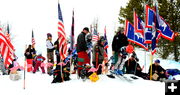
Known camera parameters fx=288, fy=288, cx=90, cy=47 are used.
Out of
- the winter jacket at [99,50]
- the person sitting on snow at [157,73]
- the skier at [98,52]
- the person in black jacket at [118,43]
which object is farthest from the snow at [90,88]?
the person sitting on snow at [157,73]

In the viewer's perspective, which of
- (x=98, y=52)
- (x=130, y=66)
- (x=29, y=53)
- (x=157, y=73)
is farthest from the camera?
(x=29, y=53)

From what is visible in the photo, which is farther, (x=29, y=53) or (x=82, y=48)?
(x=29, y=53)

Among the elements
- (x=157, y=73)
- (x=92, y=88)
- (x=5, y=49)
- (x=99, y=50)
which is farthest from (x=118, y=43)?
(x=5, y=49)

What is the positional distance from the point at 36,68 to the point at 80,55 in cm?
573

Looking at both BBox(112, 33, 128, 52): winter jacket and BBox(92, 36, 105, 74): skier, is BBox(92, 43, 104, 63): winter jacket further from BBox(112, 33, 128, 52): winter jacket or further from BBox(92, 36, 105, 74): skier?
BBox(112, 33, 128, 52): winter jacket

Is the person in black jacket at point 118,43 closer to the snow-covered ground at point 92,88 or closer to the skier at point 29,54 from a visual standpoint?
the snow-covered ground at point 92,88

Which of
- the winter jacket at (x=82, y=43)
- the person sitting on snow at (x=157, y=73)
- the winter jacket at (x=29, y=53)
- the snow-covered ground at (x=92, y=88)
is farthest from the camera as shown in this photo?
the winter jacket at (x=29, y=53)

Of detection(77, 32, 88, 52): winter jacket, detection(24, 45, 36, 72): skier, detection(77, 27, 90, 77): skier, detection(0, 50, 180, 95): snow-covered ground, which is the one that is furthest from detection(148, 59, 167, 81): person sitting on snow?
detection(24, 45, 36, 72): skier

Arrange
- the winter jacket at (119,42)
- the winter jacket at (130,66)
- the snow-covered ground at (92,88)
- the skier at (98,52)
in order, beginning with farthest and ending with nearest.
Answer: the winter jacket at (130,66), the skier at (98,52), the winter jacket at (119,42), the snow-covered ground at (92,88)

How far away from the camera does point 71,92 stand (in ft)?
26.8

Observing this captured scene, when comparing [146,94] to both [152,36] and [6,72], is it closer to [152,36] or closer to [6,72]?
[152,36]

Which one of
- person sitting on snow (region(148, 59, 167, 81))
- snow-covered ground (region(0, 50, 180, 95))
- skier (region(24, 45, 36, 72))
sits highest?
skier (region(24, 45, 36, 72))

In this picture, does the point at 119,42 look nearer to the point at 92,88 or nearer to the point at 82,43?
the point at 82,43

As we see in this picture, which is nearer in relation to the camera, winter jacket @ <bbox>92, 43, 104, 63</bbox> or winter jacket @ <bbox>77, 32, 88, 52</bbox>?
winter jacket @ <bbox>77, 32, 88, 52</bbox>
